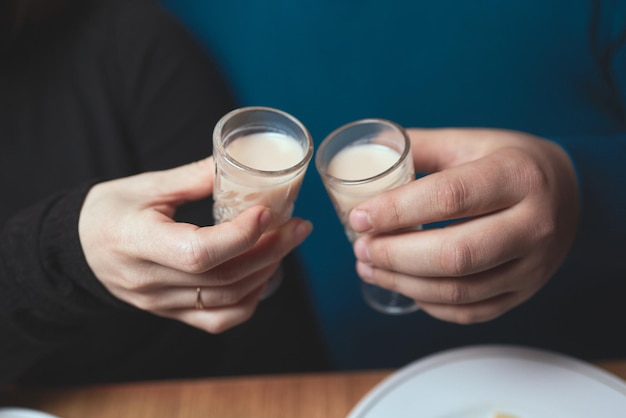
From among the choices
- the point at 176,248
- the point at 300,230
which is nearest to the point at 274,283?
the point at 300,230

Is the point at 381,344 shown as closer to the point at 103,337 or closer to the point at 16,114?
the point at 103,337

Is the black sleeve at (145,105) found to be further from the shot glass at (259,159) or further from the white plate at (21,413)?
the shot glass at (259,159)

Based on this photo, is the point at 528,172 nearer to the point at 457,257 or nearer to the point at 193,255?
the point at 457,257

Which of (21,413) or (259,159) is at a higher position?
(259,159)

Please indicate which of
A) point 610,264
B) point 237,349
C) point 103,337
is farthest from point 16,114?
point 610,264

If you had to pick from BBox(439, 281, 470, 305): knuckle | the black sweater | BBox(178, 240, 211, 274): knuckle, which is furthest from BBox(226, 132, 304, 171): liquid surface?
the black sweater

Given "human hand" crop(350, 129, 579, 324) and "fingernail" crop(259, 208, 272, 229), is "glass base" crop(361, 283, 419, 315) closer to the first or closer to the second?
"human hand" crop(350, 129, 579, 324)

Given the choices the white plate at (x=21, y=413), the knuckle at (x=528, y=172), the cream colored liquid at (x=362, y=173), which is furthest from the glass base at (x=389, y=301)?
the white plate at (x=21, y=413)
